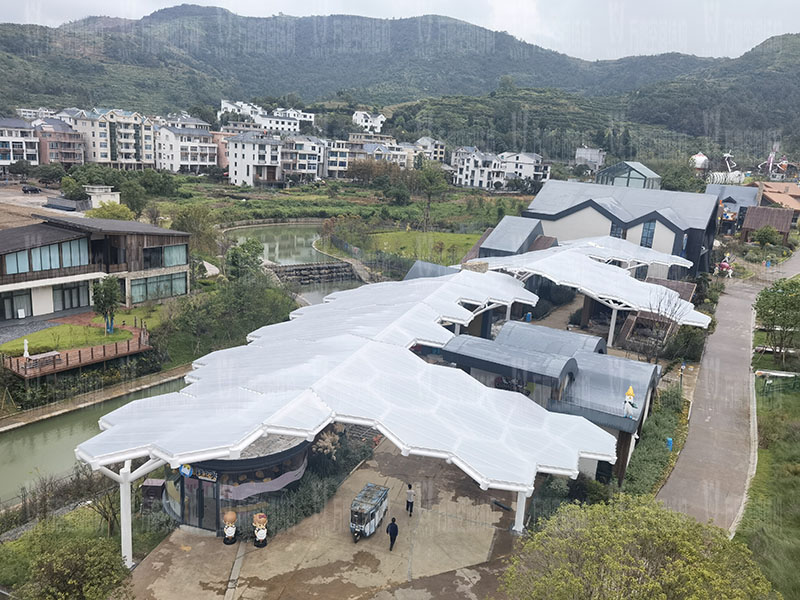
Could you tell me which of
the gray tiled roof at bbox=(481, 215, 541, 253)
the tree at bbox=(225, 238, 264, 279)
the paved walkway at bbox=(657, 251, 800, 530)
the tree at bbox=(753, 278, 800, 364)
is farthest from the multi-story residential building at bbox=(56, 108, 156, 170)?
the tree at bbox=(753, 278, 800, 364)

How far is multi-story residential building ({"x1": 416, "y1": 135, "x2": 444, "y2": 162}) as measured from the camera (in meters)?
76.2

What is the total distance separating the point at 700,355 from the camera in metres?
19.6

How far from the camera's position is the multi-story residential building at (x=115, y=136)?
57531 mm

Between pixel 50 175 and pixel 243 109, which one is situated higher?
pixel 243 109

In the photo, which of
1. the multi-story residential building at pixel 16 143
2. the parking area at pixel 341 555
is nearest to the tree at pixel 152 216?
the parking area at pixel 341 555

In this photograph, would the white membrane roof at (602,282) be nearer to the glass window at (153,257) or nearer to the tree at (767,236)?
the glass window at (153,257)

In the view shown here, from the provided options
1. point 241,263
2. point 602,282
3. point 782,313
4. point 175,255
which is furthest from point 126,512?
point 782,313

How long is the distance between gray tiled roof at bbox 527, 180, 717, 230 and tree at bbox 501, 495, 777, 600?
2413 cm

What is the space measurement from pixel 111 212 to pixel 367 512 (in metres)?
23.7

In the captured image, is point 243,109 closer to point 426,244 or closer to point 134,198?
point 134,198

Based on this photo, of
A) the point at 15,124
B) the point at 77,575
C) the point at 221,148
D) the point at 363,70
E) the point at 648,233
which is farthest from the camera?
the point at 363,70

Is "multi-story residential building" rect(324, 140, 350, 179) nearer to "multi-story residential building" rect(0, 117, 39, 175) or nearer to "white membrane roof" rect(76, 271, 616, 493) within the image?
"multi-story residential building" rect(0, 117, 39, 175)

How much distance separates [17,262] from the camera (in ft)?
61.1

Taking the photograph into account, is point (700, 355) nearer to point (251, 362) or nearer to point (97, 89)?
point (251, 362)
